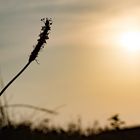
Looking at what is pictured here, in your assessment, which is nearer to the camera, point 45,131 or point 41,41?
point 41,41

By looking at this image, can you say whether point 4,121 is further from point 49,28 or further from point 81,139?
point 81,139

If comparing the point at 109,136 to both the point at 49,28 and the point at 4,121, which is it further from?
the point at 49,28

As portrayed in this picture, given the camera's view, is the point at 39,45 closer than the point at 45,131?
Yes

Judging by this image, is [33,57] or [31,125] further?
[31,125]

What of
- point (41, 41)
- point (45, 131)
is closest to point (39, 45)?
point (41, 41)

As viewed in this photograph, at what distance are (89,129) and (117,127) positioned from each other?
1.15 m

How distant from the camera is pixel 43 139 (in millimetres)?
5336

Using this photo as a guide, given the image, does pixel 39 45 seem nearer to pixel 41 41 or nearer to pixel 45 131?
pixel 41 41

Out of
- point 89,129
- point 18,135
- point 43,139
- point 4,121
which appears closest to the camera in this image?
point 4,121

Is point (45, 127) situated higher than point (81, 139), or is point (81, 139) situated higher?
point (45, 127)

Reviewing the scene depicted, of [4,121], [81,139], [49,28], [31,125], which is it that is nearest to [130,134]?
[81,139]

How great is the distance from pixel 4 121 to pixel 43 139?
4.65 feet

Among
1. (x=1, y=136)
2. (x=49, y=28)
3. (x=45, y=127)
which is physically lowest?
(x=1, y=136)

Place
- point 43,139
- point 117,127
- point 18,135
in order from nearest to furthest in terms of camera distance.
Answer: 1. point 18,135
2. point 43,139
3. point 117,127
